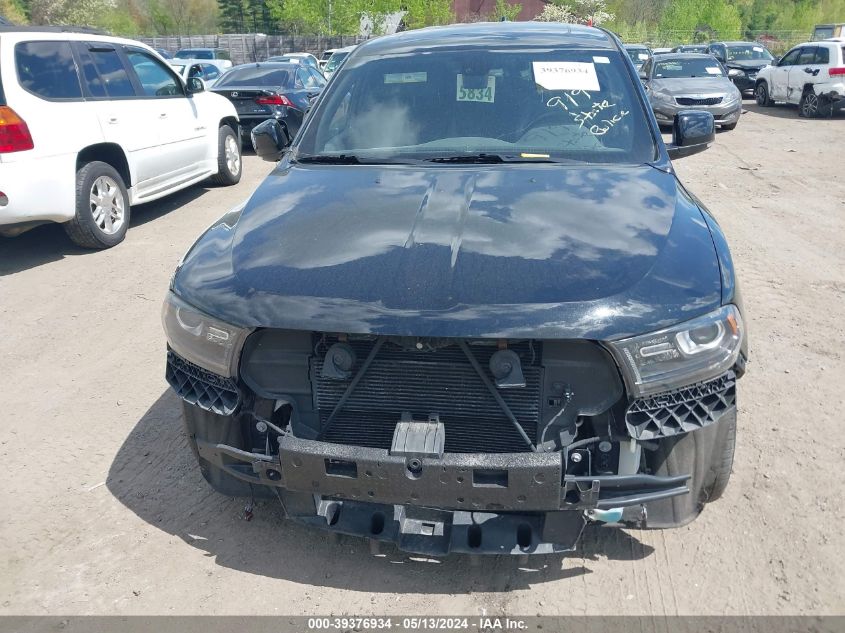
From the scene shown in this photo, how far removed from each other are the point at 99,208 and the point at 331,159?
4.28 meters

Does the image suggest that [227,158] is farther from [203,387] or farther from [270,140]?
[203,387]

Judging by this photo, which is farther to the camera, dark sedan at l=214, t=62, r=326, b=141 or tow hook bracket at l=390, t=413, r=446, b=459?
dark sedan at l=214, t=62, r=326, b=141

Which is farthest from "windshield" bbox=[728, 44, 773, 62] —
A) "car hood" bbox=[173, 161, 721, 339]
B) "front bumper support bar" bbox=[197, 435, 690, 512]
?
"front bumper support bar" bbox=[197, 435, 690, 512]

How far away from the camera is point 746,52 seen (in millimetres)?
23406

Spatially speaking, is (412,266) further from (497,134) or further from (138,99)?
(138,99)

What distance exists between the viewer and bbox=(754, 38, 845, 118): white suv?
16.5 meters

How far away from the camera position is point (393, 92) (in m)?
3.92

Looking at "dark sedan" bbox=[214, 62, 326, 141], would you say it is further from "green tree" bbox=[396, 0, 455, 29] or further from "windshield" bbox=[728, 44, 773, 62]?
"green tree" bbox=[396, 0, 455, 29]

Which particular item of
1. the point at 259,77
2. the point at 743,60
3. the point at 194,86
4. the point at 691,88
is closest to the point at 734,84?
the point at 691,88

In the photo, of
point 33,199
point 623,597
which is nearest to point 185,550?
point 623,597

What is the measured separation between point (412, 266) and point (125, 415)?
2.29m

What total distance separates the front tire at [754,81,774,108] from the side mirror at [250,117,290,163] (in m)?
18.0

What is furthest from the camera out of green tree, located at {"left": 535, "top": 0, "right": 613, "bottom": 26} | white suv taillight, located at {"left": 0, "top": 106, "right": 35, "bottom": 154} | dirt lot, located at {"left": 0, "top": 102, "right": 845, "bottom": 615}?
green tree, located at {"left": 535, "top": 0, "right": 613, "bottom": 26}

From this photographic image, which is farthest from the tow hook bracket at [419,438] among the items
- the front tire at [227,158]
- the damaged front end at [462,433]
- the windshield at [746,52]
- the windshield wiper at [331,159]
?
the windshield at [746,52]
